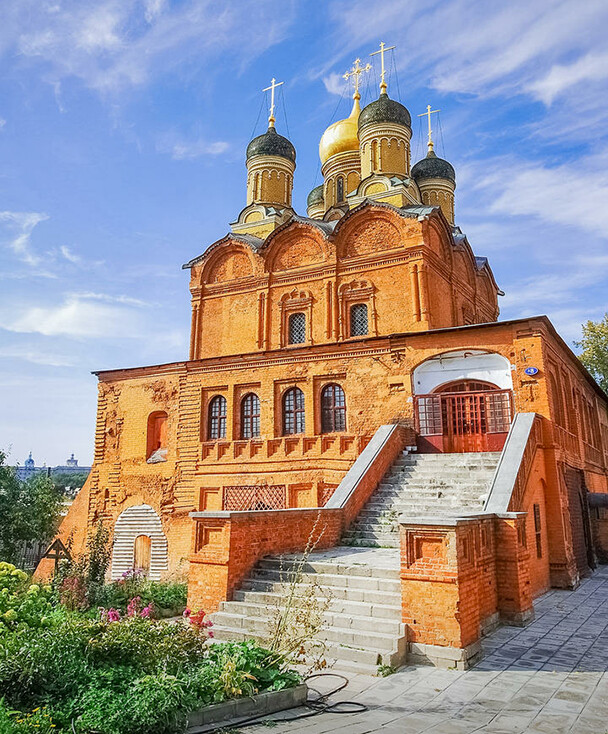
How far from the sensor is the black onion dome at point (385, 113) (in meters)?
24.6

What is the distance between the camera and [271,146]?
26750 millimetres

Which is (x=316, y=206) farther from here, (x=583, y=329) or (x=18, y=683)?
(x=18, y=683)

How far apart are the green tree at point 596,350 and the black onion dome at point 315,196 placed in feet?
54.1

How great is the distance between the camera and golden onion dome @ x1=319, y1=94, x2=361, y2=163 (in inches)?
1113

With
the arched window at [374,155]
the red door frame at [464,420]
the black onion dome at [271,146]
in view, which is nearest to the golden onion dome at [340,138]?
the black onion dome at [271,146]

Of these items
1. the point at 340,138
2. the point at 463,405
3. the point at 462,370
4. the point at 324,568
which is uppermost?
the point at 340,138

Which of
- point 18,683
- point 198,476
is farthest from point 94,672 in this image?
point 198,476

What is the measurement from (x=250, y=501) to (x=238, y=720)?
12.4 meters

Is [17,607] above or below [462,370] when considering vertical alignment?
below

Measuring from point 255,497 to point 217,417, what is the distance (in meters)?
3.08

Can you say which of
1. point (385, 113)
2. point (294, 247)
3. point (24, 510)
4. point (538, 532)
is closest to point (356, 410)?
point (538, 532)

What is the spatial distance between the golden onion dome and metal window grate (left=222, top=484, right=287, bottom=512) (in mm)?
17699

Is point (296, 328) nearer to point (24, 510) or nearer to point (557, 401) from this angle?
point (557, 401)

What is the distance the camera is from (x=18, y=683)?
4.82 meters
